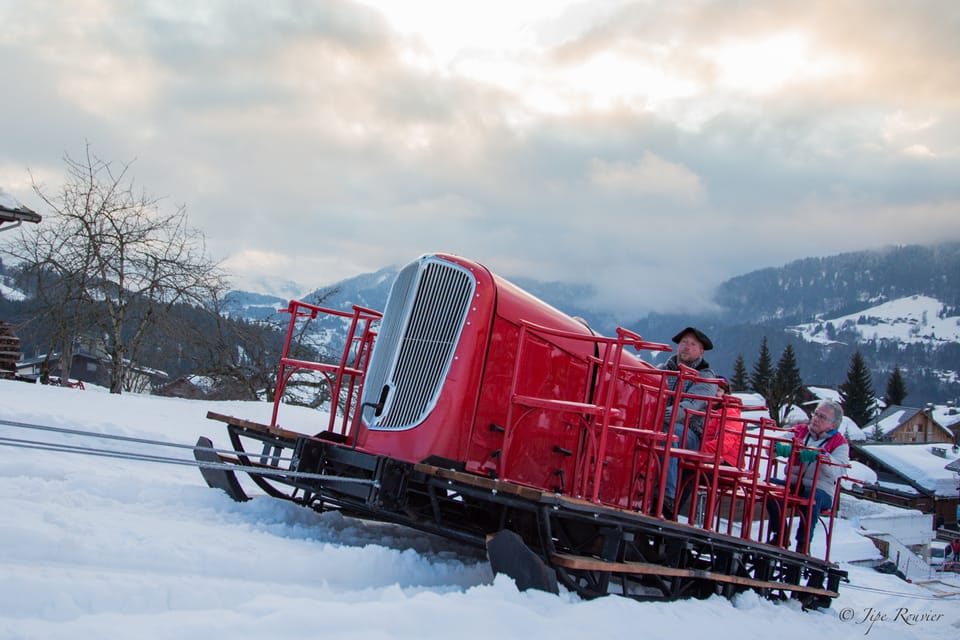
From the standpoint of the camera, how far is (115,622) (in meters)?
3.06

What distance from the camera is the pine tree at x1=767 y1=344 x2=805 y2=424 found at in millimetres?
71625

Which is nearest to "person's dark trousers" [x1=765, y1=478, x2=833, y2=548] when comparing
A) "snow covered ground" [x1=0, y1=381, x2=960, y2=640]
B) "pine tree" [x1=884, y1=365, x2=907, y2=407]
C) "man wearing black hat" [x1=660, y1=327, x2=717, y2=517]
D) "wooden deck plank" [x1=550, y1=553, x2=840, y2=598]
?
"wooden deck plank" [x1=550, y1=553, x2=840, y2=598]

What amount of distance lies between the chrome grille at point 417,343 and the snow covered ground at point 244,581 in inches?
45.4

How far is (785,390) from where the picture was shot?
7638cm

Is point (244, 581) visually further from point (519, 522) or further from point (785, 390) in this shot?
point (785, 390)

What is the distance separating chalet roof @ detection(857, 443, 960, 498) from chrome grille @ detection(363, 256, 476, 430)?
55816 millimetres

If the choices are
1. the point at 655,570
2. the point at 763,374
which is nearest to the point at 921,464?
the point at 763,374

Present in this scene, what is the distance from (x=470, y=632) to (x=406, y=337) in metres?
2.82

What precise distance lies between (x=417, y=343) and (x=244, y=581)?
2385mm

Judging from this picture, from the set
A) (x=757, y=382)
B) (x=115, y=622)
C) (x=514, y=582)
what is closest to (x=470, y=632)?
(x=514, y=582)

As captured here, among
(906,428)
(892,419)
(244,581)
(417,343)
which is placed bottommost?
(244,581)

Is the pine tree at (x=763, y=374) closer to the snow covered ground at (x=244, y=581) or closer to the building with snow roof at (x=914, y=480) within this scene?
the building with snow roof at (x=914, y=480)

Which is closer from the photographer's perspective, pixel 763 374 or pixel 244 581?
pixel 244 581

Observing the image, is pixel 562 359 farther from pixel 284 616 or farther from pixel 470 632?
pixel 284 616
